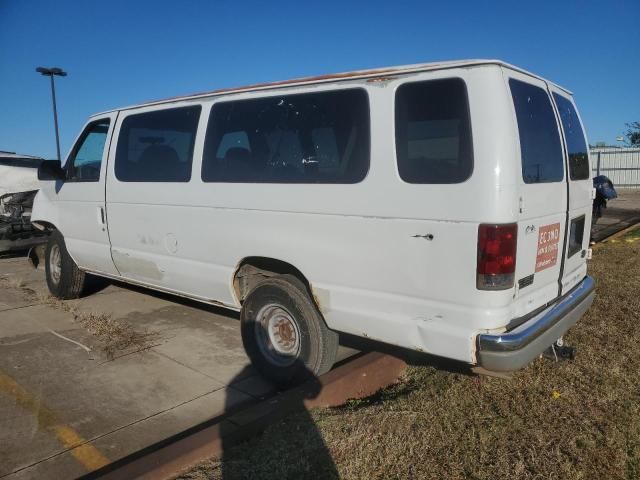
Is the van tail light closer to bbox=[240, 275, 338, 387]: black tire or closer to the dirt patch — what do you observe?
bbox=[240, 275, 338, 387]: black tire

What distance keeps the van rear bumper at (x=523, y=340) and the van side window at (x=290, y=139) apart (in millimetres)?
1257

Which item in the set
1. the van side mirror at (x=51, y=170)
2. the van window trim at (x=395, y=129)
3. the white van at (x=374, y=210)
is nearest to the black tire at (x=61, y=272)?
the van side mirror at (x=51, y=170)

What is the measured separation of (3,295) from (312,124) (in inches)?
208

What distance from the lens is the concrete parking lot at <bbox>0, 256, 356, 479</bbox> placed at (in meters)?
3.21

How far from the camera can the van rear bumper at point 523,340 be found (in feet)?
9.41

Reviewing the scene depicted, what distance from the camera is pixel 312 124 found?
363cm

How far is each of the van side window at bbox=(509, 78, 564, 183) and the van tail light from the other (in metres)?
0.39

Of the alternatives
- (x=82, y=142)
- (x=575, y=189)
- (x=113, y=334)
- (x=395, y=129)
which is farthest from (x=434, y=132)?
(x=82, y=142)

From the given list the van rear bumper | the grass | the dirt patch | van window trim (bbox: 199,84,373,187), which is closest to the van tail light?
the van rear bumper

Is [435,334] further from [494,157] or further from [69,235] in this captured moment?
[69,235]

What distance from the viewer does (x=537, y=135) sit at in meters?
3.29

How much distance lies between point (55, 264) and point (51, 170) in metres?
1.34

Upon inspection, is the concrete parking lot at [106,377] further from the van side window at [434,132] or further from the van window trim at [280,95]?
the van side window at [434,132]

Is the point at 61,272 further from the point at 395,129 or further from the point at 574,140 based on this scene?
the point at 574,140
